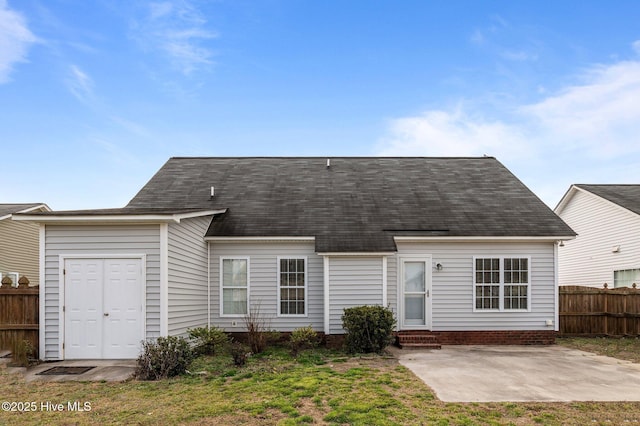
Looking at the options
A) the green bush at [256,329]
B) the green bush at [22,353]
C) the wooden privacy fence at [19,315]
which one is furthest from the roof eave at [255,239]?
the green bush at [22,353]

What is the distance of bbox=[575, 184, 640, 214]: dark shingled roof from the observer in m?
17.7

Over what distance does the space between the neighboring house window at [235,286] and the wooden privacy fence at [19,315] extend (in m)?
4.67

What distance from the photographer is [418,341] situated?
12.7 meters

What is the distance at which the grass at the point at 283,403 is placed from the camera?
245 inches

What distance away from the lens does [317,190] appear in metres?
16.0

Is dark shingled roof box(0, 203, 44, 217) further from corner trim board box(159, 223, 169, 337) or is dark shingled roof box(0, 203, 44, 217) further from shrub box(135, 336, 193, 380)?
shrub box(135, 336, 193, 380)

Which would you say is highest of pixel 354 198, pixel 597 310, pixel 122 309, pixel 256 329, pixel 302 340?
pixel 354 198

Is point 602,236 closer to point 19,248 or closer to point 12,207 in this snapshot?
point 19,248

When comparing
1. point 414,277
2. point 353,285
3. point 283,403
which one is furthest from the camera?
point 414,277

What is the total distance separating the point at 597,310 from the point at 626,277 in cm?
328

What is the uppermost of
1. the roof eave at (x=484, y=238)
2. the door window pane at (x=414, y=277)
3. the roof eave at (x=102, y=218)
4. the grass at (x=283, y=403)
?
the roof eave at (x=102, y=218)

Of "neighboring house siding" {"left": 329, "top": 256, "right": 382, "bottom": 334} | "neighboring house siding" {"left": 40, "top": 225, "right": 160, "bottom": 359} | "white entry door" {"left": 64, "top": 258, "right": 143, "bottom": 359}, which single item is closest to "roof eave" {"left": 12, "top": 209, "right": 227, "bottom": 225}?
"neighboring house siding" {"left": 40, "top": 225, "right": 160, "bottom": 359}

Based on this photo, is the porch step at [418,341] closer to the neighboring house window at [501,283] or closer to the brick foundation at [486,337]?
the brick foundation at [486,337]

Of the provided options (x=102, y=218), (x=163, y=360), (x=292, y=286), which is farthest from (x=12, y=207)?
(x=163, y=360)
